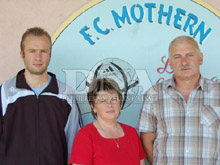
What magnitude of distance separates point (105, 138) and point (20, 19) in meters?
1.52

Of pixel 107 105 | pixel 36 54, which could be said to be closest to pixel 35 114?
pixel 36 54

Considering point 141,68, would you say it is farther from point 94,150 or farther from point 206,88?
point 94,150

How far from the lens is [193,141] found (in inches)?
88.8

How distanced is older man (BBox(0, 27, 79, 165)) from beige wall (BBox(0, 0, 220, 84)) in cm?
58

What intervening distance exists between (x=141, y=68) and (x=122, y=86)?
0.79 feet

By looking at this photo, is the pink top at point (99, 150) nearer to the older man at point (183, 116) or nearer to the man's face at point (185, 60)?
the older man at point (183, 116)

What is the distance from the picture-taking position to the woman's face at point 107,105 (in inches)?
86.0

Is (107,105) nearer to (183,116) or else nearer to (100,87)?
(100,87)

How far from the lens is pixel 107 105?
7.18ft

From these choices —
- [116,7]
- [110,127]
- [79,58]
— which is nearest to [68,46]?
[79,58]

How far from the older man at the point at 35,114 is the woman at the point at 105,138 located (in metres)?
0.30

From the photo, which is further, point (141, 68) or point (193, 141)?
point (141, 68)

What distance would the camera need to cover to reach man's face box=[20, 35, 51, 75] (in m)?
2.36

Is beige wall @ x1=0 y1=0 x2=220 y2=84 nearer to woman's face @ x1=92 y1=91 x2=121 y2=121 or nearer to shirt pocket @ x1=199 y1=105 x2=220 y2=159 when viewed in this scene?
woman's face @ x1=92 y1=91 x2=121 y2=121
